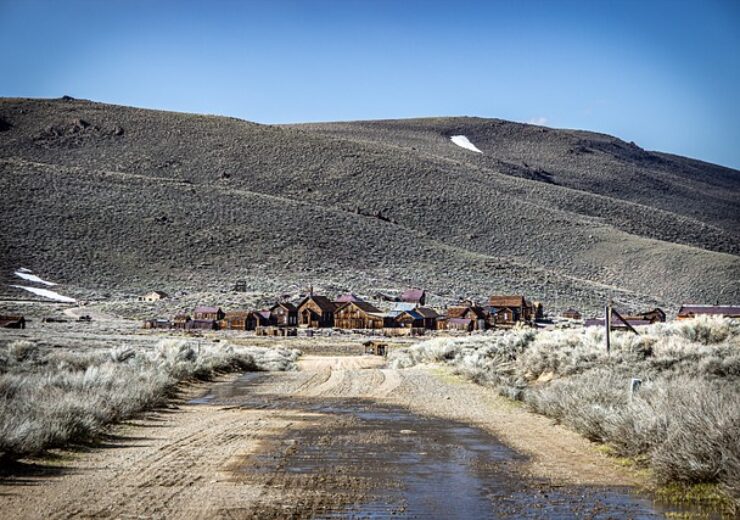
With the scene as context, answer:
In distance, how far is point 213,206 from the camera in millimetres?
92938

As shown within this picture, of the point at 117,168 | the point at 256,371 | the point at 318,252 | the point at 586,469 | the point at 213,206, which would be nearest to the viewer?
the point at 586,469

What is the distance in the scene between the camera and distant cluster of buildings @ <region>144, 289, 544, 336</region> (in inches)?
2254

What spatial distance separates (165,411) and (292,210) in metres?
79.9

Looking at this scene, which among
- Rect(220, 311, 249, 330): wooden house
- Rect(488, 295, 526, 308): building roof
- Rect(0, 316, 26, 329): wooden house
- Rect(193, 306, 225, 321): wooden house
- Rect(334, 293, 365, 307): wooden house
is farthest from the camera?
Rect(488, 295, 526, 308): building roof

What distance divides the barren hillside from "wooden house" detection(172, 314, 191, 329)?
1488 centimetres

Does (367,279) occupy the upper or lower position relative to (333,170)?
lower

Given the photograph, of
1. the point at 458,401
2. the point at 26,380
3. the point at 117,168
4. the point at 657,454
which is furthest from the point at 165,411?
the point at 117,168

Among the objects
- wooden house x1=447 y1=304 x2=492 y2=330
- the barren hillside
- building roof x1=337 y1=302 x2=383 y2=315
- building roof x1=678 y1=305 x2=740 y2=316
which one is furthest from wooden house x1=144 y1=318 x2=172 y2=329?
building roof x1=678 y1=305 x2=740 y2=316

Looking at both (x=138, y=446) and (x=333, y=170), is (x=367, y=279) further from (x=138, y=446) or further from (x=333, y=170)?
(x=138, y=446)

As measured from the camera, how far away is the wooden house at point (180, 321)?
5544cm

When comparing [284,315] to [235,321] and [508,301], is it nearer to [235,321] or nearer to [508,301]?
[235,321]

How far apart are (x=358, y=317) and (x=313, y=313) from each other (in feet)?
10.9

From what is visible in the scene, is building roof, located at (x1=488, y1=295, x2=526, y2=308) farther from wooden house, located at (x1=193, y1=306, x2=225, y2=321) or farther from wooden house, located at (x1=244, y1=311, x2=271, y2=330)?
wooden house, located at (x1=193, y1=306, x2=225, y2=321)

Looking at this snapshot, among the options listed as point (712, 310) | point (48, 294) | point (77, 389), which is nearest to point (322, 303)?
point (48, 294)
